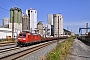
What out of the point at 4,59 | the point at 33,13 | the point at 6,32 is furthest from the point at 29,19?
the point at 4,59

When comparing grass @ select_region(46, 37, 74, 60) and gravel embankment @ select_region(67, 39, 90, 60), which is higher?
grass @ select_region(46, 37, 74, 60)

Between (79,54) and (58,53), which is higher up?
(58,53)

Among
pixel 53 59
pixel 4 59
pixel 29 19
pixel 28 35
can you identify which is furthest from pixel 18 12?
pixel 53 59

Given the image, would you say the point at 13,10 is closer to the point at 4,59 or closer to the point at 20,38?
the point at 20,38

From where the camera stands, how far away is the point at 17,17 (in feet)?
243

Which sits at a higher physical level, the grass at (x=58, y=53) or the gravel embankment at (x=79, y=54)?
the grass at (x=58, y=53)

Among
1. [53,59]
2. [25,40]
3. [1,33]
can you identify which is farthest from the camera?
[1,33]

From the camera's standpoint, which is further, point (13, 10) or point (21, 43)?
point (13, 10)

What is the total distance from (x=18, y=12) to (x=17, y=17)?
2154 mm

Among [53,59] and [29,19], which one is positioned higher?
[29,19]

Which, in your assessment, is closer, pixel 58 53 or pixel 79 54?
pixel 58 53

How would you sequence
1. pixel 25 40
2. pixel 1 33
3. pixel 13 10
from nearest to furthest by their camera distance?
pixel 25 40 → pixel 13 10 → pixel 1 33

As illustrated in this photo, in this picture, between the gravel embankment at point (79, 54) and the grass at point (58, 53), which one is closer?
the grass at point (58, 53)

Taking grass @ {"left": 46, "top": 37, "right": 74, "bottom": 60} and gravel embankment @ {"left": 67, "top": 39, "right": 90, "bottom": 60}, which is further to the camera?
gravel embankment @ {"left": 67, "top": 39, "right": 90, "bottom": 60}
